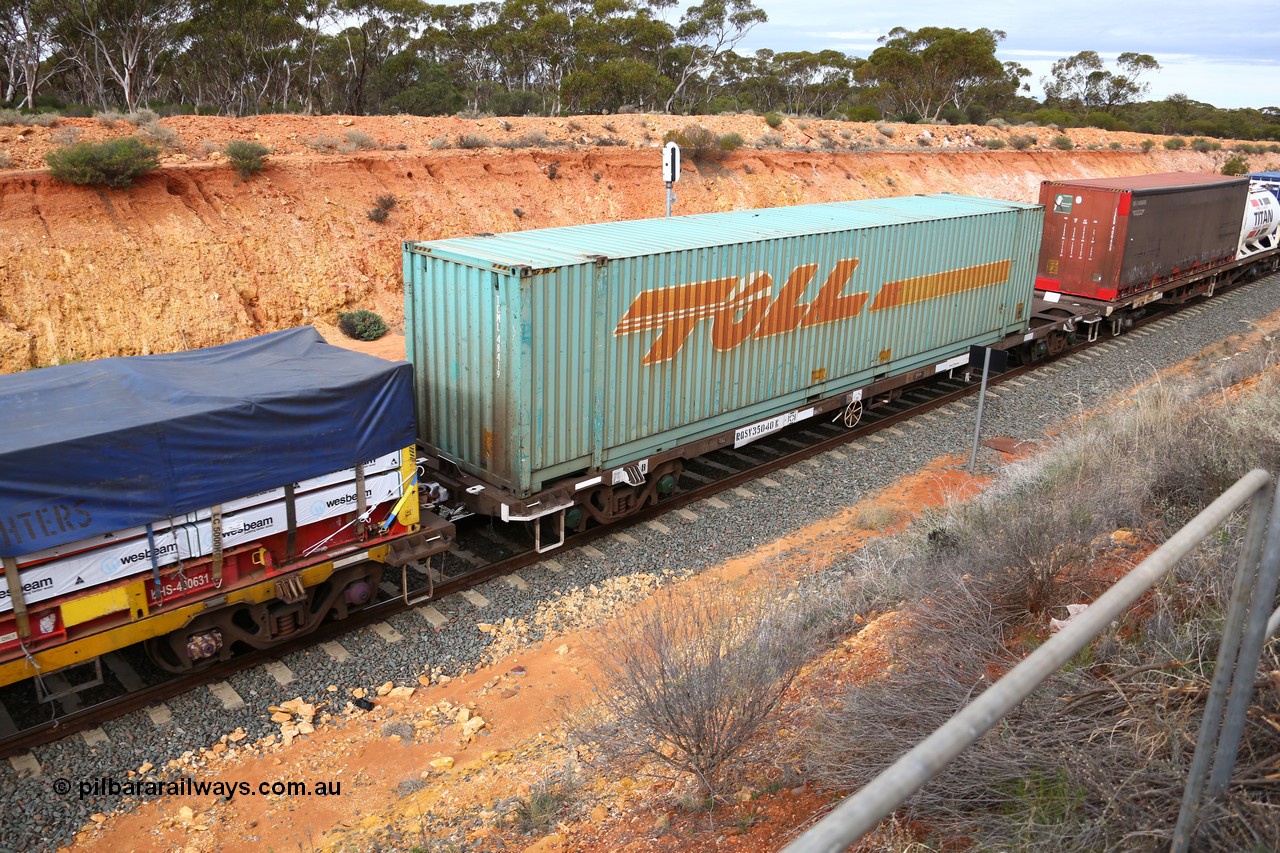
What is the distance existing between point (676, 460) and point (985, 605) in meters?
5.50

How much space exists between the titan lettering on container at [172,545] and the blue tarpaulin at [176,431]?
258 millimetres

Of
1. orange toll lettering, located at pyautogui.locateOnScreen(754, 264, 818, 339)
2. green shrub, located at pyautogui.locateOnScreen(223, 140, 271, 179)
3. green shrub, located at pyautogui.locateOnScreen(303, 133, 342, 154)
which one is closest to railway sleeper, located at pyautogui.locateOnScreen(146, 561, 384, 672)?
orange toll lettering, located at pyautogui.locateOnScreen(754, 264, 818, 339)

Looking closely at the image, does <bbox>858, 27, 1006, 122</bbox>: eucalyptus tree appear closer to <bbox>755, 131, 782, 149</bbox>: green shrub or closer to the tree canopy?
the tree canopy

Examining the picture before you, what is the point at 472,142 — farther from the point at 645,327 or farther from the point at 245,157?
the point at 645,327

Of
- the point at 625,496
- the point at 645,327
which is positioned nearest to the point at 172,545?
the point at 625,496

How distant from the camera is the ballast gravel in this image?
21.9 feet

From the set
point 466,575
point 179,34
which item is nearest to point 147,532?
point 466,575

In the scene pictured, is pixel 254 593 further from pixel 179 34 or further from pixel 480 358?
pixel 179 34

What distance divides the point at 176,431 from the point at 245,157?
53.8 feet

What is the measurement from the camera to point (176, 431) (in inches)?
272

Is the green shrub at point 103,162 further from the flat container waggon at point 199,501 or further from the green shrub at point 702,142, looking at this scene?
the green shrub at point 702,142

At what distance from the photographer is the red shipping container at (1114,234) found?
18.9 meters

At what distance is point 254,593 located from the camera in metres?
7.77

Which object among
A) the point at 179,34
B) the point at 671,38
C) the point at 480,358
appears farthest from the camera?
the point at 671,38
